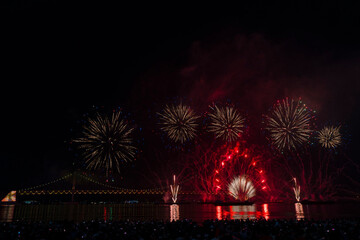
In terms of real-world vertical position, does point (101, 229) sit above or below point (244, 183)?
below

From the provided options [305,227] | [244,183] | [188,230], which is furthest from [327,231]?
[244,183]

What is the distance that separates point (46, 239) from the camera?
46.7ft

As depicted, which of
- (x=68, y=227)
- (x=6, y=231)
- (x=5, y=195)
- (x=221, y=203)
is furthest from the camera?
(x=5, y=195)

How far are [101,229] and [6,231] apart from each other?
18.5 ft

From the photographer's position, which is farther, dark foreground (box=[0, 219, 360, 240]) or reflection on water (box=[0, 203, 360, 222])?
reflection on water (box=[0, 203, 360, 222])

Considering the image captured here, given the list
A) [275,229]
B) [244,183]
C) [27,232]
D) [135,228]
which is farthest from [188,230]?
[244,183]

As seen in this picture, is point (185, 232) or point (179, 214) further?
point (179, 214)

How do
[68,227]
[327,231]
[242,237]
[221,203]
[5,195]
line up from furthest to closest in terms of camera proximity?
1. [5,195]
2. [221,203]
3. [68,227]
4. [327,231]
5. [242,237]

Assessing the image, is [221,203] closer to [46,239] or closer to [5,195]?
[46,239]

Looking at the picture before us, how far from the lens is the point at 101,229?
16156mm

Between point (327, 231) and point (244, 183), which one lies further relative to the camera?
point (244, 183)

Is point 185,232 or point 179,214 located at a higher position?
point 179,214

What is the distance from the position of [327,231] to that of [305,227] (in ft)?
4.84

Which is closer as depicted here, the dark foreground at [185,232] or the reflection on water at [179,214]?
the dark foreground at [185,232]
